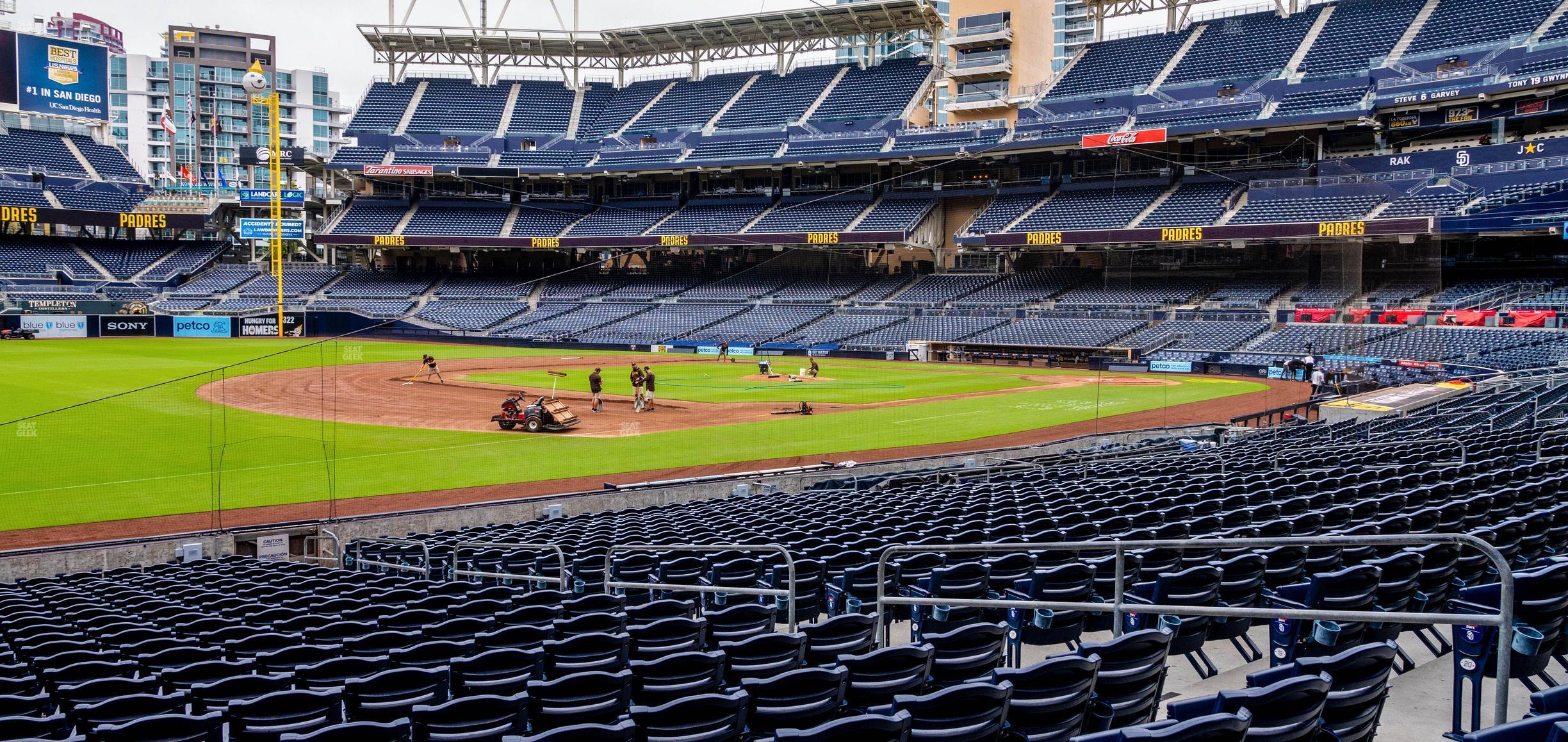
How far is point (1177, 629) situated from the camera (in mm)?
7719

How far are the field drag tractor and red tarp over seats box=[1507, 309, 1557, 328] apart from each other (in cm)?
4271

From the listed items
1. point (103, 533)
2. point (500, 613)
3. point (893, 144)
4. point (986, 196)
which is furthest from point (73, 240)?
point (500, 613)

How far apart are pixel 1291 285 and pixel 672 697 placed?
63.3 meters

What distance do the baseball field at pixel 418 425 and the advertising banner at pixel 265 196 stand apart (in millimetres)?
37482

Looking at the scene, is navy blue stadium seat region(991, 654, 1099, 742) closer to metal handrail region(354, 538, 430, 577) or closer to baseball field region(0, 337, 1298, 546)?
metal handrail region(354, 538, 430, 577)

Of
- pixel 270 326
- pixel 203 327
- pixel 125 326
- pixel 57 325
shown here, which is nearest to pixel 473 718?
pixel 270 326

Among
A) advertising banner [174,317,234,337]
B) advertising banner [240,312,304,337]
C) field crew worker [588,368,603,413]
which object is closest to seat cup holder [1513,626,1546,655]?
field crew worker [588,368,603,413]

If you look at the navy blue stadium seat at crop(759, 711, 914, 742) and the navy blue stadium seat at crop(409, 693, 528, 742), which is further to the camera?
the navy blue stadium seat at crop(409, 693, 528, 742)

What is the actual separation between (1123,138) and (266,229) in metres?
60.0

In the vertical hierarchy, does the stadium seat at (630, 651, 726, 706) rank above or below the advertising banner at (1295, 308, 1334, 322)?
below

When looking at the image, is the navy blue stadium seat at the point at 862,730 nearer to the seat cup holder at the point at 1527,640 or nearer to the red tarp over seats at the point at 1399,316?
the seat cup holder at the point at 1527,640

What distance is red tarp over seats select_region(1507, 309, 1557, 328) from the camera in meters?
47.8

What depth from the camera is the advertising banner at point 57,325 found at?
69.0 m

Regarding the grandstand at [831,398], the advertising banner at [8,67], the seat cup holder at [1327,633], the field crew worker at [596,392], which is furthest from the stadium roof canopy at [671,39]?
the seat cup holder at [1327,633]
